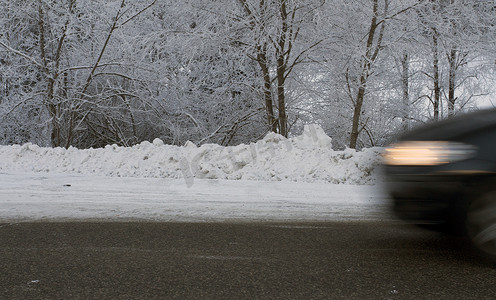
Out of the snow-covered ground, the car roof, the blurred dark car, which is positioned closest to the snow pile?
the snow-covered ground

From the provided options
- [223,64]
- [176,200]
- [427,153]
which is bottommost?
[176,200]

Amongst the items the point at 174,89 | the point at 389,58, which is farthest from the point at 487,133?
the point at 174,89

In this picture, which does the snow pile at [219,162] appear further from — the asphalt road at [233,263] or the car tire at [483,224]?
the car tire at [483,224]

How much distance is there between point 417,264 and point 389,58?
1173 cm

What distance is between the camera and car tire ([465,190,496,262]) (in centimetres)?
349

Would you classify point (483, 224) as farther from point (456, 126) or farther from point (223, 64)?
point (223, 64)

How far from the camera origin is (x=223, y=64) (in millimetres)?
16422

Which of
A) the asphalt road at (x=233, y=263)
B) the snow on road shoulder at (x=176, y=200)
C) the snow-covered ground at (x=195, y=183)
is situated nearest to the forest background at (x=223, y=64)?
the snow-covered ground at (x=195, y=183)

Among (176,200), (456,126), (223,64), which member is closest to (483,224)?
(456,126)

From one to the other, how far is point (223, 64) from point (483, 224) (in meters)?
13.6

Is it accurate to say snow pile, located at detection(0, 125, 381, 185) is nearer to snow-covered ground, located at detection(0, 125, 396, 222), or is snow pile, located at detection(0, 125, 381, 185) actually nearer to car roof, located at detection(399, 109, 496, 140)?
snow-covered ground, located at detection(0, 125, 396, 222)

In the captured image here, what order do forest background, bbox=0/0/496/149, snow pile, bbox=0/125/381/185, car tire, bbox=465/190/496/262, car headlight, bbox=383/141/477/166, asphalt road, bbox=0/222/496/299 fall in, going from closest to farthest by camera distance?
asphalt road, bbox=0/222/496/299 → car tire, bbox=465/190/496/262 → car headlight, bbox=383/141/477/166 → snow pile, bbox=0/125/381/185 → forest background, bbox=0/0/496/149

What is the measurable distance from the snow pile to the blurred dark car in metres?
4.89

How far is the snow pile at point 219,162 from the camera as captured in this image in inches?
364
